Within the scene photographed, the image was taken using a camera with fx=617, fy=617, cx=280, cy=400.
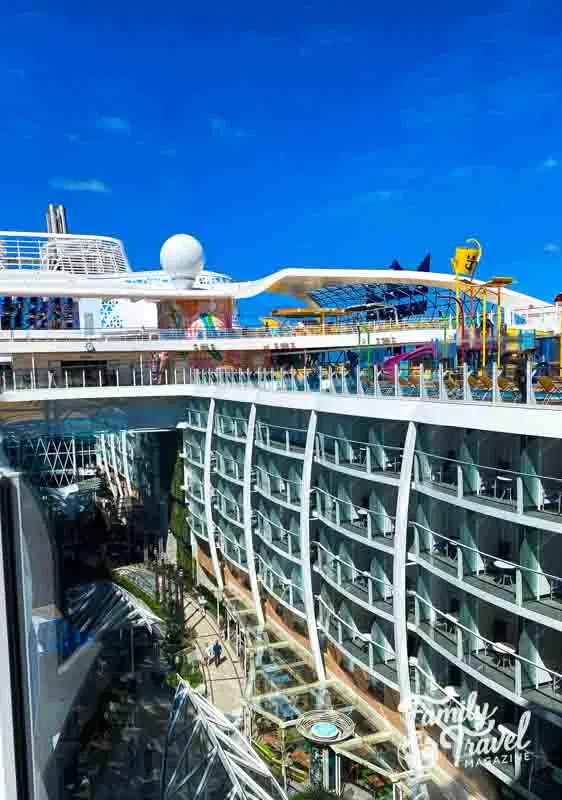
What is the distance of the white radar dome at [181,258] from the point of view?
26.0m

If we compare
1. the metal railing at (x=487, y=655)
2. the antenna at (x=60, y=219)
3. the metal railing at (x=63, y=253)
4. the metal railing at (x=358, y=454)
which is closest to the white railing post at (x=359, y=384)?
the metal railing at (x=358, y=454)

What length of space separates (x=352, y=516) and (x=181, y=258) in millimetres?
16974

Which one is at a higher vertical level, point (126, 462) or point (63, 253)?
point (63, 253)

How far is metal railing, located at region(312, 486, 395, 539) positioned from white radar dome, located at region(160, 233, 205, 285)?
1543 centimetres

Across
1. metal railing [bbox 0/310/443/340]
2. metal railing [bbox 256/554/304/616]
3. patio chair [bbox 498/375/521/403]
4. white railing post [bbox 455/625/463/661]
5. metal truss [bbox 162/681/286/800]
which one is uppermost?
metal railing [bbox 0/310/443/340]

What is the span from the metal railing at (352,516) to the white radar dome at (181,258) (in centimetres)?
1543

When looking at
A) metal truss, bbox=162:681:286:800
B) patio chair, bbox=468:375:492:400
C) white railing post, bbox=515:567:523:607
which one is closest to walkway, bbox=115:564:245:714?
metal truss, bbox=162:681:286:800

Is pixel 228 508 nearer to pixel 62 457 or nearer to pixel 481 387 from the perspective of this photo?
pixel 62 457

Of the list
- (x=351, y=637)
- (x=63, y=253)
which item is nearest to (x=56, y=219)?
(x=63, y=253)

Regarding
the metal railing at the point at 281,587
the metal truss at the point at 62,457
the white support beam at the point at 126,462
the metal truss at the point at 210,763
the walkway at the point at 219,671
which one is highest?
the metal truss at the point at 62,457

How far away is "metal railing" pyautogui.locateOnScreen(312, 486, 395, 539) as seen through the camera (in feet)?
37.3

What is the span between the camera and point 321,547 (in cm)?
1321

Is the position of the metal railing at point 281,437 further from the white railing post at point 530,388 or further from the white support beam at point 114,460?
the white support beam at point 114,460

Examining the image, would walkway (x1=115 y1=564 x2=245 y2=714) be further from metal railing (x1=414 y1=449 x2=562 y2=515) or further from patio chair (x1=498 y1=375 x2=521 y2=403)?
patio chair (x1=498 y1=375 x2=521 y2=403)
